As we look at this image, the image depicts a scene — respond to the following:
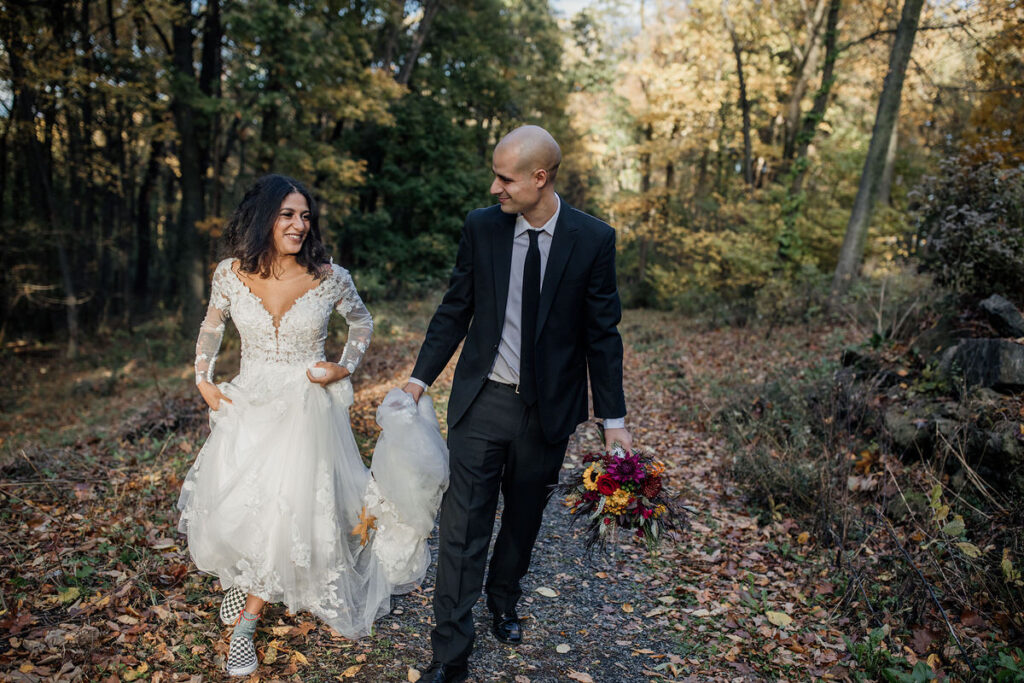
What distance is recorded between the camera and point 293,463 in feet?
10.8

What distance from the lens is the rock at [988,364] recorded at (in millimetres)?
5266

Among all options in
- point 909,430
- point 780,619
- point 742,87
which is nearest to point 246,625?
point 780,619

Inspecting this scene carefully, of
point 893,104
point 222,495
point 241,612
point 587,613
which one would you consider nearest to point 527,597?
point 587,613

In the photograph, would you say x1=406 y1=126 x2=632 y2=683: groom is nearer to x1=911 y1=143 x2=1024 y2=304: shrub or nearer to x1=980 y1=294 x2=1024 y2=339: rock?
x1=980 y1=294 x2=1024 y2=339: rock

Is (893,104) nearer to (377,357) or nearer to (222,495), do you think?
(377,357)

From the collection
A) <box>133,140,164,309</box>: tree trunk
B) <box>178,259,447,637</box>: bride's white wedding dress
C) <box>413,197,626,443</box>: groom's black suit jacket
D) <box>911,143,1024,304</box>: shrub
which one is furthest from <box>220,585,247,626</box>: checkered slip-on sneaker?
<box>133,140,164,309</box>: tree trunk

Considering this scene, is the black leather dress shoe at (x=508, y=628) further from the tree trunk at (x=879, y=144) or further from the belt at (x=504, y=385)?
the tree trunk at (x=879, y=144)

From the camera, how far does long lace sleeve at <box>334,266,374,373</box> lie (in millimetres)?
3675

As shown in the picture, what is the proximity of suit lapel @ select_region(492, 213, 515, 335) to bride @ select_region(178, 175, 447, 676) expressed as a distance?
638mm

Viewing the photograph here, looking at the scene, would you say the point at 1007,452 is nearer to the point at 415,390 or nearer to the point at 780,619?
the point at 780,619

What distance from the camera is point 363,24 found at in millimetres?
17547

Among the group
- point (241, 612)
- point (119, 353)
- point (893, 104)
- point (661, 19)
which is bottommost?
point (119, 353)

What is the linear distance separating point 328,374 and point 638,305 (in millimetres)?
20094

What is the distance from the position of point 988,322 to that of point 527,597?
5.09 meters
